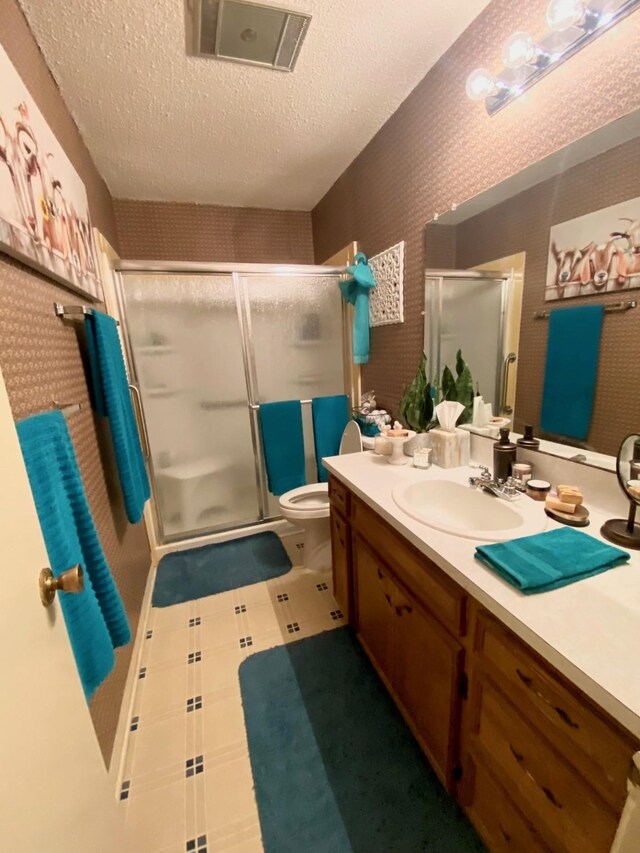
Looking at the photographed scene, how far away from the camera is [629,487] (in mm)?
850

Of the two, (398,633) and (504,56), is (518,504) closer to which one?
(398,633)

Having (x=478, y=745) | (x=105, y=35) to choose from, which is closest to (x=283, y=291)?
(x=105, y=35)

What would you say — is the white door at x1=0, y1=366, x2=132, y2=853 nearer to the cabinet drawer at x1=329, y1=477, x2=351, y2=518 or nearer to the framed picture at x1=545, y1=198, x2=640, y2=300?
the cabinet drawer at x1=329, y1=477, x2=351, y2=518

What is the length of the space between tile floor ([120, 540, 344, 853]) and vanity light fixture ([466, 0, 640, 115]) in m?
2.22

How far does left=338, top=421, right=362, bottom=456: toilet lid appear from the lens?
1955mm

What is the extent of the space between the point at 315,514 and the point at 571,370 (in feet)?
4.38

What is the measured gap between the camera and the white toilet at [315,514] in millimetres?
1913

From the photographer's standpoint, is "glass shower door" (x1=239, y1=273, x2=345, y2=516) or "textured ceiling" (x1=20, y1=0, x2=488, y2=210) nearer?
"textured ceiling" (x1=20, y1=0, x2=488, y2=210)

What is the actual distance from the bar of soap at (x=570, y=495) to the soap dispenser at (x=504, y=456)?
0.68ft

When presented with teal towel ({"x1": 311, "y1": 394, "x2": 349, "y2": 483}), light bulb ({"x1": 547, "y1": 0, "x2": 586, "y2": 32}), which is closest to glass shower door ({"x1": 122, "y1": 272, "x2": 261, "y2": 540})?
teal towel ({"x1": 311, "y1": 394, "x2": 349, "y2": 483})

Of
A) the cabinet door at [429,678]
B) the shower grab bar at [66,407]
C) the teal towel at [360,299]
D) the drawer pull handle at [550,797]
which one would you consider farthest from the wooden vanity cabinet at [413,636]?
the teal towel at [360,299]

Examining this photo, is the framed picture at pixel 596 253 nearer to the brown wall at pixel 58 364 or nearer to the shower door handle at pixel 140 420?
the brown wall at pixel 58 364

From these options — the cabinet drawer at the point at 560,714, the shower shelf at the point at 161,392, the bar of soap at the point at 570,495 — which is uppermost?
the shower shelf at the point at 161,392

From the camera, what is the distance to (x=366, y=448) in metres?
1.93
